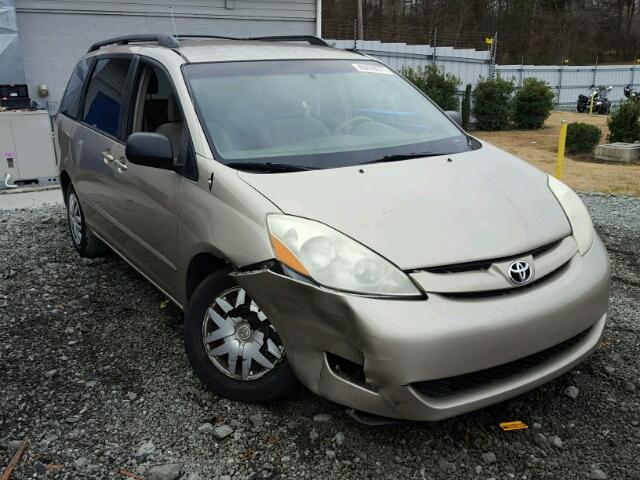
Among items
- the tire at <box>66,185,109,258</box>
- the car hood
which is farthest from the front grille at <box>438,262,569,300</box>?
the tire at <box>66,185,109,258</box>

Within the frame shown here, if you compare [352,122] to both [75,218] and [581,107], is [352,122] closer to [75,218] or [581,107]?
[75,218]

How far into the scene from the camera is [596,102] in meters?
26.7

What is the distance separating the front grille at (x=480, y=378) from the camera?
240cm

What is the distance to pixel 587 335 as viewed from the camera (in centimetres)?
284

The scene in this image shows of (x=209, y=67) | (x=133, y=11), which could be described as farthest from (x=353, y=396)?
(x=133, y=11)

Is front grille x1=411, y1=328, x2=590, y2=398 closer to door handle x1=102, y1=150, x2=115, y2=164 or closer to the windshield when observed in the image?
the windshield

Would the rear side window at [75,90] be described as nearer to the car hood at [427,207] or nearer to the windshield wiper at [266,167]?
the windshield wiper at [266,167]

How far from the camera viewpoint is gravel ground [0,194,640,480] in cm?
256

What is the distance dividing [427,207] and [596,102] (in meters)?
27.1

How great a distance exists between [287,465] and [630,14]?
197ft

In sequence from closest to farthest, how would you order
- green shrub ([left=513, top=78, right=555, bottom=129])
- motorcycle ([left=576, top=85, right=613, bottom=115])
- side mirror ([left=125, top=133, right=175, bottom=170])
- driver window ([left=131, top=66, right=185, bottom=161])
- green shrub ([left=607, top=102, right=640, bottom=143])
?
side mirror ([left=125, top=133, right=175, bottom=170]) → driver window ([left=131, top=66, right=185, bottom=161]) → green shrub ([left=607, top=102, right=640, bottom=143]) → green shrub ([left=513, top=78, right=555, bottom=129]) → motorcycle ([left=576, top=85, right=613, bottom=115])

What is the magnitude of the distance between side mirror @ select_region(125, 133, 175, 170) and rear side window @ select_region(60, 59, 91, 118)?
2079mm

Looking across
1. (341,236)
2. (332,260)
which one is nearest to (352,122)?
(341,236)

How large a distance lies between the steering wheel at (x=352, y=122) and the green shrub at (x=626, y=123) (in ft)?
43.5
